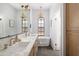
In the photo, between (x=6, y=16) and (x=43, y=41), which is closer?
(x=6, y=16)

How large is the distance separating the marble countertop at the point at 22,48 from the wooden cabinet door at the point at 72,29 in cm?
55

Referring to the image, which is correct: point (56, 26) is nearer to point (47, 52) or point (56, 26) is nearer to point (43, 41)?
point (43, 41)

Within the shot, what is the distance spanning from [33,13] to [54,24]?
38cm

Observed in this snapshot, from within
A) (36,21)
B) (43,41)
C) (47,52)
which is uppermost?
(36,21)

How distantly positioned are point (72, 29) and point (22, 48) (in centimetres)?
83

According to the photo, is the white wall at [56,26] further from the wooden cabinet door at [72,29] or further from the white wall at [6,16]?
the white wall at [6,16]

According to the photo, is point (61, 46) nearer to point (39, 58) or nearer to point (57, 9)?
point (39, 58)

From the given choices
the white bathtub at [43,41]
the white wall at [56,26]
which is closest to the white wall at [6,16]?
the white bathtub at [43,41]

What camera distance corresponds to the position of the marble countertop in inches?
61.8

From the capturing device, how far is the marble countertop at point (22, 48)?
1.57 meters

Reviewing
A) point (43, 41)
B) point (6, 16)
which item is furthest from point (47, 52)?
point (6, 16)

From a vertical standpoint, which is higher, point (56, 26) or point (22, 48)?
point (56, 26)

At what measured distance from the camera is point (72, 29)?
5.79ft

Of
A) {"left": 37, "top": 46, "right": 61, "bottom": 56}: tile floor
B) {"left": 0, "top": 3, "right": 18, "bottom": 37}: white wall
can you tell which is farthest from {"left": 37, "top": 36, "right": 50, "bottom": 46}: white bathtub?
{"left": 0, "top": 3, "right": 18, "bottom": 37}: white wall
